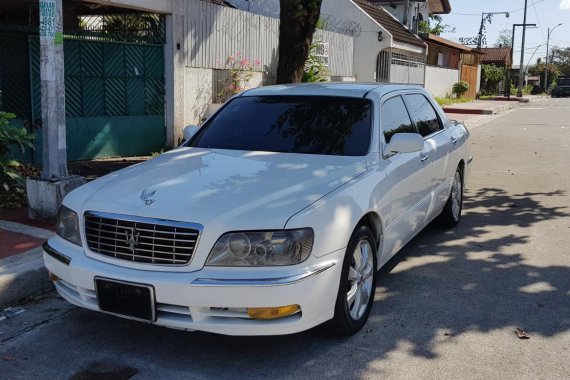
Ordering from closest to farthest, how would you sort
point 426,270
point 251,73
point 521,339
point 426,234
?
point 521,339
point 426,270
point 426,234
point 251,73

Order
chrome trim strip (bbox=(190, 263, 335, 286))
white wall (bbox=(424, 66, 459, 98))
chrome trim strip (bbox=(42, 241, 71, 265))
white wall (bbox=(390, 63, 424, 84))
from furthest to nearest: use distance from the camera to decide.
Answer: white wall (bbox=(424, 66, 459, 98)), white wall (bbox=(390, 63, 424, 84)), chrome trim strip (bbox=(42, 241, 71, 265)), chrome trim strip (bbox=(190, 263, 335, 286))

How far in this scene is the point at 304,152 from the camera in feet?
15.3

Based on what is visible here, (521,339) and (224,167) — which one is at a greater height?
(224,167)

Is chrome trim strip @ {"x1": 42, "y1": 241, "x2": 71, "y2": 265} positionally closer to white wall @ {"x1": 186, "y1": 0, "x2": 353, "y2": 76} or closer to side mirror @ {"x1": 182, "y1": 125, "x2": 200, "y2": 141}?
side mirror @ {"x1": 182, "y1": 125, "x2": 200, "y2": 141}

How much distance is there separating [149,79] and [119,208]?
7.82m

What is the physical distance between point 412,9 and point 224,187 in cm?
3216

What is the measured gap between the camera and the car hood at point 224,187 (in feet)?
11.4

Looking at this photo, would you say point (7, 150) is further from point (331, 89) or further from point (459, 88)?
point (459, 88)

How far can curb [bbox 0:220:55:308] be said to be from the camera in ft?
15.1

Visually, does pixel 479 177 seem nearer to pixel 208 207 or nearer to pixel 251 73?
pixel 251 73

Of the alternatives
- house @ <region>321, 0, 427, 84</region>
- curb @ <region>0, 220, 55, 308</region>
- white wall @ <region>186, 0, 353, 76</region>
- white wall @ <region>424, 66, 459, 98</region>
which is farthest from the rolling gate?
white wall @ <region>424, 66, 459, 98</region>

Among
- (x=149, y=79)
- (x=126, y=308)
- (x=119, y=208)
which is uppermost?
(x=149, y=79)

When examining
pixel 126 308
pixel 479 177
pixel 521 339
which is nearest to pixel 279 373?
pixel 126 308

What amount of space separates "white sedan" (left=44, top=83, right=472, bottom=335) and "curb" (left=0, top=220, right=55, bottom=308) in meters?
0.78
